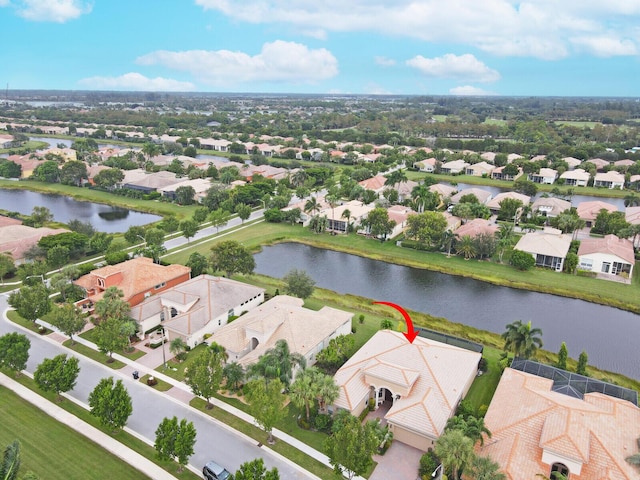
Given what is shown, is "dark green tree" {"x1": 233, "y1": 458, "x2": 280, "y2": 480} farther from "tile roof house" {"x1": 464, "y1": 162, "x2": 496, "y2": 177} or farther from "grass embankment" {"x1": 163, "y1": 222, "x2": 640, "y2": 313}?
"tile roof house" {"x1": 464, "y1": 162, "x2": 496, "y2": 177}

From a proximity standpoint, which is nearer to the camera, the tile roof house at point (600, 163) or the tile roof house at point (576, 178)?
the tile roof house at point (576, 178)

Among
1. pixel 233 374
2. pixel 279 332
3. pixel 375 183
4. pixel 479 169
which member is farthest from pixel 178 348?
pixel 479 169

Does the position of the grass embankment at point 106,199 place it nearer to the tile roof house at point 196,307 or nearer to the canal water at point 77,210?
the canal water at point 77,210

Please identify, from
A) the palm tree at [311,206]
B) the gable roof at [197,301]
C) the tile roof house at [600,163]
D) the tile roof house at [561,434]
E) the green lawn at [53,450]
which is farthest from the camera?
the tile roof house at [600,163]

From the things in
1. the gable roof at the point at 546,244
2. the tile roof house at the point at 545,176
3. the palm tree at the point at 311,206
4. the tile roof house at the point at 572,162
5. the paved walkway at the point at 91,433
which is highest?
the tile roof house at the point at 572,162

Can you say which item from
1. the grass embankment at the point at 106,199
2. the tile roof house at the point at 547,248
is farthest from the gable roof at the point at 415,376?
the grass embankment at the point at 106,199

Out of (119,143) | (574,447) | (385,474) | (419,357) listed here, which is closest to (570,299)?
(419,357)
